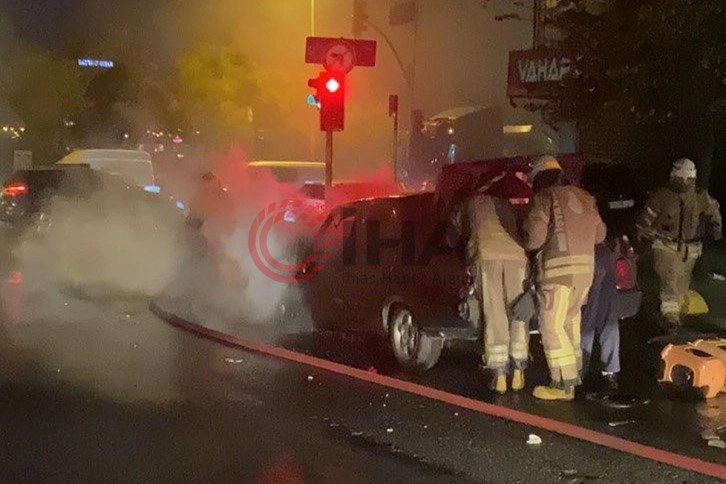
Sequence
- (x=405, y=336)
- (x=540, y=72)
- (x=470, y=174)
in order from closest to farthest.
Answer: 1. (x=470, y=174)
2. (x=405, y=336)
3. (x=540, y=72)

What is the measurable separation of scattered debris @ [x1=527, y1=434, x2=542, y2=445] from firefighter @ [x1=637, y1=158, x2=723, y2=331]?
3.86 metres

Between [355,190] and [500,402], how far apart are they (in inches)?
352

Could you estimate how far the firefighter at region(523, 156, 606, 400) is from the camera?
25.4 feet

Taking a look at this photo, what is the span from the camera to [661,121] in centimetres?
1518

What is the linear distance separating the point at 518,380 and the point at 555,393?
1.34ft

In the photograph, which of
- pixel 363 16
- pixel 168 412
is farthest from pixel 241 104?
pixel 168 412

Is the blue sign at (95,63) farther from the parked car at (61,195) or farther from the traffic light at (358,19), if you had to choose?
the parked car at (61,195)

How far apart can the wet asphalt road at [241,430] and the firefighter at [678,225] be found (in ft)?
8.46

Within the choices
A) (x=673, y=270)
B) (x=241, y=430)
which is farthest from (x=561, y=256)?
(x=673, y=270)

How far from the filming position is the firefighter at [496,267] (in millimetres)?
7992

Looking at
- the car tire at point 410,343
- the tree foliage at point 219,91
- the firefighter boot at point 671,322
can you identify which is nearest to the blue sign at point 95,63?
the tree foliage at point 219,91

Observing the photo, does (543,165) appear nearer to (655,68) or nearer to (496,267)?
(496,267)

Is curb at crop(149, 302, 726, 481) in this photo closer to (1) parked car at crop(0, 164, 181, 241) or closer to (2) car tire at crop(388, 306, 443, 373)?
(2) car tire at crop(388, 306, 443, 373)

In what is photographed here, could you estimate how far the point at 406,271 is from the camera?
30.2 ft
